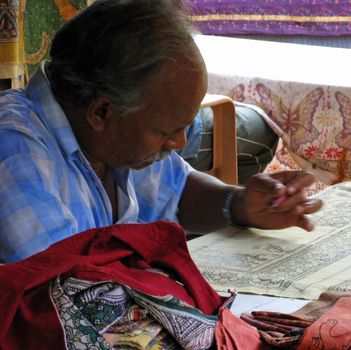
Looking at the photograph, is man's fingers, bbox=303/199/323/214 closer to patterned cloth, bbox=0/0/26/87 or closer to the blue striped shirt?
the blue striped shirt

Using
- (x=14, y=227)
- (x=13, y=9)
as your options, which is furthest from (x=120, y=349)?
(x=13, y=9)

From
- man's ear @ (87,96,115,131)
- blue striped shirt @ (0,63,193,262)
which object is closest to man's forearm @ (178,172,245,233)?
blue striped shirt @ (0,63,193,262)

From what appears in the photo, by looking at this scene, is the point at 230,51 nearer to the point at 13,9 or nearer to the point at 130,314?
the point at 13,9

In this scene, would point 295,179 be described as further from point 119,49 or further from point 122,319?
point 122,319

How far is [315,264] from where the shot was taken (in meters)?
1.84

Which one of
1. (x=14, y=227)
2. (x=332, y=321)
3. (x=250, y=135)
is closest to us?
(x=332, y=321)

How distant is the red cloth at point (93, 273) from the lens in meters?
1.09

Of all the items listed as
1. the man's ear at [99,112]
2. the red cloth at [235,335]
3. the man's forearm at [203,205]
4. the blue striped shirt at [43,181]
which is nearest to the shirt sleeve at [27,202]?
the blue striped shirt at [43,181]

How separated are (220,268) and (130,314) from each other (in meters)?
0.66

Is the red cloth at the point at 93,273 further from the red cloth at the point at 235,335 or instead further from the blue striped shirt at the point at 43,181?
the blue striped shirt at the point at 43,181

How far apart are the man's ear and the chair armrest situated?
5.10 ft

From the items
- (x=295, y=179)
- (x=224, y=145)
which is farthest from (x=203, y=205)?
(x=224, y=145)

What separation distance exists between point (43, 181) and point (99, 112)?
21 cm

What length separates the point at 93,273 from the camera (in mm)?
1161
